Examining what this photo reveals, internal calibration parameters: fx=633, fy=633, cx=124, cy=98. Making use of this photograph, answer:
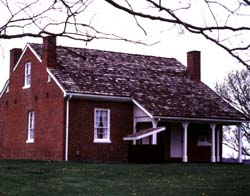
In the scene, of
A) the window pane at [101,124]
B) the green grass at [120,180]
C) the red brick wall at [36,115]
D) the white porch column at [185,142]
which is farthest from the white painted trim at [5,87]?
the green grass at [120,180]

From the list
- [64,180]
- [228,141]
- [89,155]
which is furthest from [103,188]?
[228,141]

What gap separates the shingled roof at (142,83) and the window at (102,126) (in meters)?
1.28

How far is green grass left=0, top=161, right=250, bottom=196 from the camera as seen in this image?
17.7m

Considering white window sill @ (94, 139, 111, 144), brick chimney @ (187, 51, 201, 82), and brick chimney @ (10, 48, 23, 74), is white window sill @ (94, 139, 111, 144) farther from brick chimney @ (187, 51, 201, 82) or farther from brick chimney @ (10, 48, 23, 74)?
brick chimney @ (10, 48, 23, 74)

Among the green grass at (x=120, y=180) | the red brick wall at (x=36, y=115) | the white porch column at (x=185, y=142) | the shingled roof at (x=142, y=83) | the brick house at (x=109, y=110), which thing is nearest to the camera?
the green grass at (x=120, y=180)

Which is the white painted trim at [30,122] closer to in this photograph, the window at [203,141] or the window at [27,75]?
the window at [27,75]

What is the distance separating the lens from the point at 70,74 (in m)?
33.1

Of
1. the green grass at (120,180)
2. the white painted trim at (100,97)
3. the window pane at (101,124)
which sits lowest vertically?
the green grass at (120,180)

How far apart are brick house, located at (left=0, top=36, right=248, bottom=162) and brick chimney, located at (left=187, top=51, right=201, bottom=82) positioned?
0.06 metres

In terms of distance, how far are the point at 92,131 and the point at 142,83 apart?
4.44 metres

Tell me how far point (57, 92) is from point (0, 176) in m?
11.6

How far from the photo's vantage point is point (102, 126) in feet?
110

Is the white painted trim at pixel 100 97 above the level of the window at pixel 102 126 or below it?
above

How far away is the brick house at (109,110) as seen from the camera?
106ft
